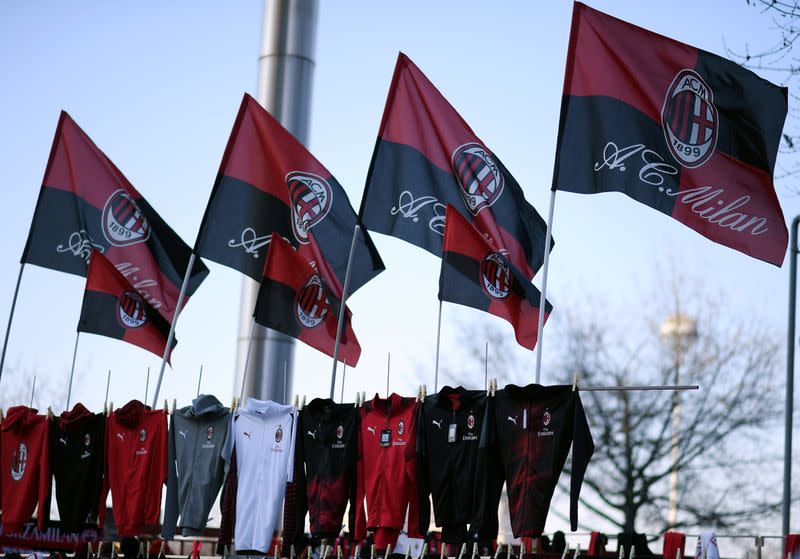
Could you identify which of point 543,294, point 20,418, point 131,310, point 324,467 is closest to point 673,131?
point 543,294

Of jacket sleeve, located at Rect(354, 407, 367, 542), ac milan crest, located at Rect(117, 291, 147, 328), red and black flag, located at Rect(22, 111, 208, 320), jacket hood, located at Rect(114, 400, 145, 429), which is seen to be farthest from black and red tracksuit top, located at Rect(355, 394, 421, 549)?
red and black flag, located at Rect(22, 111, 208, 320)

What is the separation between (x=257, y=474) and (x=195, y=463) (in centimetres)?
90

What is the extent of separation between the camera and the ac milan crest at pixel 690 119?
39.8 feet

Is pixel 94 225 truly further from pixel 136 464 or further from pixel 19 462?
pixel 136 464

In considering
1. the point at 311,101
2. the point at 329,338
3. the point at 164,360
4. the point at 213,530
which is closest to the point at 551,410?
the point at 329,338

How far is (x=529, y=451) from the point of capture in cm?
1130

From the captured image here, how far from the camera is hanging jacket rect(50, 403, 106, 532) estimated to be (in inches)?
579

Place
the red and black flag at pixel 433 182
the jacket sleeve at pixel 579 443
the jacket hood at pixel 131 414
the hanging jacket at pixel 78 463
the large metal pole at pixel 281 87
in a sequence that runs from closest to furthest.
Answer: the jacket sleeve at pixel 579 443, the red and black flag at pixel 433 182, the jacket hood at pixel 131 414, the hanging jacket at pixel 78 463, the large metal pole at pixel 281 87

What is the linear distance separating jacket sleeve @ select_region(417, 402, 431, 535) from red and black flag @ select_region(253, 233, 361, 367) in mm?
3055

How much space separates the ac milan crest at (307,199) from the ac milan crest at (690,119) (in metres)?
4.85

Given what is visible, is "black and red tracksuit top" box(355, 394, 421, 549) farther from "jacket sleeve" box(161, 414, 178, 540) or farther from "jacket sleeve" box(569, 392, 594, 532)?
"jacket sleeve" box(161, 414, 178, 540)

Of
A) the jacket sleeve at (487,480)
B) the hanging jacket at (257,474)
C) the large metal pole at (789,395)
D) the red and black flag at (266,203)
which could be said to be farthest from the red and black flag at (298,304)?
the large metal pole at (789,395)

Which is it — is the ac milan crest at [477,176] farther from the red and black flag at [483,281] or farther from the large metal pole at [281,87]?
the large metal pole at [281,87]

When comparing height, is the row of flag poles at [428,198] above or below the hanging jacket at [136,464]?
above
